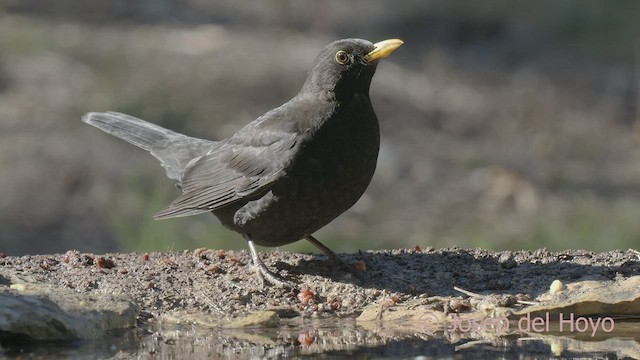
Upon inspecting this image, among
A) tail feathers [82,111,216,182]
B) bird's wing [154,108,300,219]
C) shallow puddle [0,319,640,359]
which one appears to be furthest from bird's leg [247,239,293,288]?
tail feathers [82,111,216,182]

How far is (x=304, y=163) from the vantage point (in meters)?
5.70

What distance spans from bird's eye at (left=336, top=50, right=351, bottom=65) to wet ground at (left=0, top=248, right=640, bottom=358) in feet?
3.35

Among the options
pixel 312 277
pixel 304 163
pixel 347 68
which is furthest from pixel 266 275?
pixel 347 68

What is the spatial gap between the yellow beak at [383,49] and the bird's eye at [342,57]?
0.11 m

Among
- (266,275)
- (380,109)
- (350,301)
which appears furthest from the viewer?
(380,109)

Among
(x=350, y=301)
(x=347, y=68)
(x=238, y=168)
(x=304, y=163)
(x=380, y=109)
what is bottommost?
(x=350, y=301)

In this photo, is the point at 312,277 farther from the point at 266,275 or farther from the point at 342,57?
the point at 342,57

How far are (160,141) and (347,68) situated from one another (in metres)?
1.72

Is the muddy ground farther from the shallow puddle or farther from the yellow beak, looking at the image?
the yellow beak

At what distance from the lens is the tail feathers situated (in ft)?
22.8

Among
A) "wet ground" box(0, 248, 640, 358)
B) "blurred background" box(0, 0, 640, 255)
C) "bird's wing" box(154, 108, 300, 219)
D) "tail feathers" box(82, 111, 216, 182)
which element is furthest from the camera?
"blurred background" box(0, 0, 640, 255)

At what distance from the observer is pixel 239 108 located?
42.3 feet

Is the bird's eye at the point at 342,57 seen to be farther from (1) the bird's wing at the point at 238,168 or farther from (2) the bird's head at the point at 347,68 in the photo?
(1) the bird's wing at the point at 238,168

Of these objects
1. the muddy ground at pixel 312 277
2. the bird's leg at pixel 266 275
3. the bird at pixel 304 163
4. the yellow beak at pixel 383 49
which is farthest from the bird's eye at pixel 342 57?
the bird's leg at pixel 266 275
